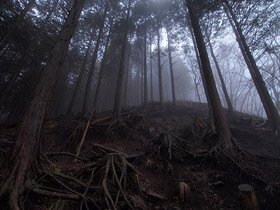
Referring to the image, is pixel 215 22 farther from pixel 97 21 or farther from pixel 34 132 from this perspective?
pixel 34 132

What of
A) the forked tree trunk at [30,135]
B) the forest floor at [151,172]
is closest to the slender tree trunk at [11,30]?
the forest floor at [151,172]

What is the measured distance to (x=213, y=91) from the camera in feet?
19.2

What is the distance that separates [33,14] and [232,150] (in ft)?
71.8

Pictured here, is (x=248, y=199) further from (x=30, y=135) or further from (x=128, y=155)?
(x=30, y=135)

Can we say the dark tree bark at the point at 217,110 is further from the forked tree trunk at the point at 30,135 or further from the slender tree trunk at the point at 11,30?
the slender tree trunk at the point at 11,30

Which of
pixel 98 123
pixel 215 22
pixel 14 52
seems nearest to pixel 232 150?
pixel 98 123

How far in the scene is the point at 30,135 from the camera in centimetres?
262

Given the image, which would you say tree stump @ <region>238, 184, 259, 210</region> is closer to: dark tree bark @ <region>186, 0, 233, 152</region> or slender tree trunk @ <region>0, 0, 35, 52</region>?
dark tree bark @ <region>186, 0, 233, 152</region>

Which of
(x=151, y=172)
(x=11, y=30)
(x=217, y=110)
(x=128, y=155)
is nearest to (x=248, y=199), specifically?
(x=151, y=172)

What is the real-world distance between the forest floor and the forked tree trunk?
0.21 m

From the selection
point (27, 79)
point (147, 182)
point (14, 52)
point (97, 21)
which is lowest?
point (147, 182)

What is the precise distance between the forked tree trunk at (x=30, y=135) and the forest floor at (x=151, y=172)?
0.21m

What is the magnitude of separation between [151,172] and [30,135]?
3.63m

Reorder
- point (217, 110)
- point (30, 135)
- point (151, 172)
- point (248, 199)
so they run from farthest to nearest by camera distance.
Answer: point (217, 110), point (151, 172), point (30, 135), point (248, 199)
